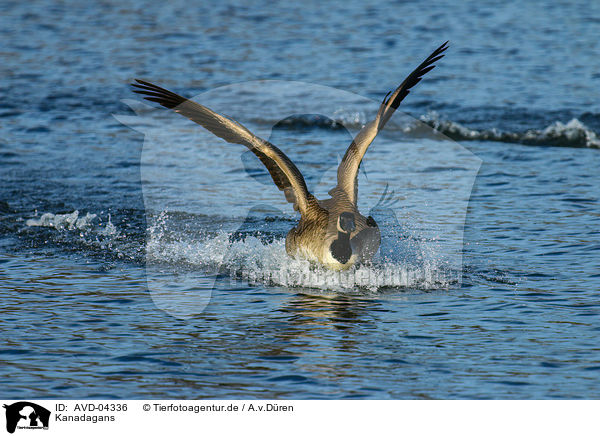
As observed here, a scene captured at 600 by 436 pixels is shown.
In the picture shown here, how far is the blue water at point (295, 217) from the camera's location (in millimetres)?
6938

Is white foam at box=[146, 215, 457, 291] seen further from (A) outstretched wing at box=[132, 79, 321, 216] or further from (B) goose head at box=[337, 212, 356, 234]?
(A) outstretched wing at box=[132, 79, 321, 216]

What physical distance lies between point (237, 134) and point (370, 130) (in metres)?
1.32

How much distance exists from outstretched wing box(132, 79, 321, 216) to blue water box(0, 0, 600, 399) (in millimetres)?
678

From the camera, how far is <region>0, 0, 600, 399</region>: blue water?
22.8 ft

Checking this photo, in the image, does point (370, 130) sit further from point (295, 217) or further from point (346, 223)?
point (295, 217)

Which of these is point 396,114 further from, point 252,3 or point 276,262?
point 252,3

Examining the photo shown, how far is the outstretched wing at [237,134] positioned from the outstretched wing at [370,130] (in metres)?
0.38

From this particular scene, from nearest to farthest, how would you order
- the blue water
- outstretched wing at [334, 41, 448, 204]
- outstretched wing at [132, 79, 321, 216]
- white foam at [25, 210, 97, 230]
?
1. the blue water
2. outstretched wing at [132, 79, 321, 216]
3. outstretched wing at [334, 41, 448, 204]
4. white foam at [25, 210, 97, 230]

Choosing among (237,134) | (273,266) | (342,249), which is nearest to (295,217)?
(273,266)

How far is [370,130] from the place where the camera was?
906 centimetres
